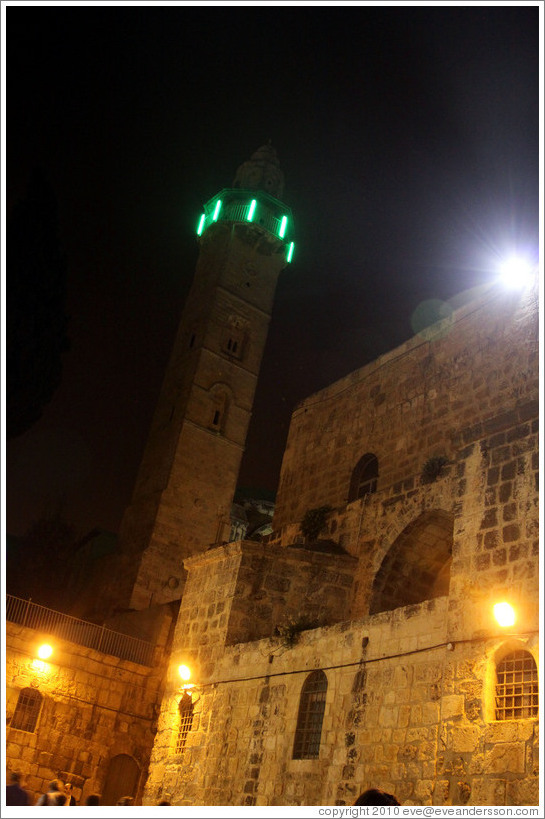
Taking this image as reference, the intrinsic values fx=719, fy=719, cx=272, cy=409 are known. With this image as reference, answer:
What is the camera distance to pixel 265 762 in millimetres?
10242

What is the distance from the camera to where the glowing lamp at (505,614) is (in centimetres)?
736

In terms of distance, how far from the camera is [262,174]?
36531mm

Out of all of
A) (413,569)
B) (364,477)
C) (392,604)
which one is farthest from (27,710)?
(413,569)

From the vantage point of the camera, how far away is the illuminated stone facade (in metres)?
7.47

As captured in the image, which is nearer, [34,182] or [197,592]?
[197,592]

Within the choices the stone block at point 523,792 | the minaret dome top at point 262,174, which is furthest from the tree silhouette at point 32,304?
the minaret dome top at point 262,174

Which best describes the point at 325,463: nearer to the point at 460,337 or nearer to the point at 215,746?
the point at 460,337

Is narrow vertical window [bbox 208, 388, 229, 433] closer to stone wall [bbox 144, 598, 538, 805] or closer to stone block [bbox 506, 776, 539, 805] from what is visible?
stone wall [bbox 144, 598, 538, 805]

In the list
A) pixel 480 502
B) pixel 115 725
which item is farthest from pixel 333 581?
pixel 115 725

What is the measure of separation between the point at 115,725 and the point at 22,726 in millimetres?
2422

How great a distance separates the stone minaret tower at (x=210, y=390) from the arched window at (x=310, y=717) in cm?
1661

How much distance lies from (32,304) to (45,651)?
25.3 feet

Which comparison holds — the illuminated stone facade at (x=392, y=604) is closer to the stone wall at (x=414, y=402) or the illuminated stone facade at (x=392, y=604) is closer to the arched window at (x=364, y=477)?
the stone wall at (x=414, y=402)

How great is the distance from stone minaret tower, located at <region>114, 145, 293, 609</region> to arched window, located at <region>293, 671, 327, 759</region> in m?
16.6
